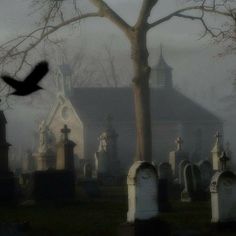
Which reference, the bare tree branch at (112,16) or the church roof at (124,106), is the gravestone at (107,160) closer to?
the bare tree branch at (112,16)

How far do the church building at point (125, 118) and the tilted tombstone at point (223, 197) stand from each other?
44902mm

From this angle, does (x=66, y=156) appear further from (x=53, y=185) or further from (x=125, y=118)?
(x=125, y=118)

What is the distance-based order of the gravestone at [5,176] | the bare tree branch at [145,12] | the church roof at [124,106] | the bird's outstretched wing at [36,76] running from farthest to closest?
the church roof at [124,106], the bare tree branch at [145,12], the gravestone at [5,176], the bird's outstretched wing at [36,76]

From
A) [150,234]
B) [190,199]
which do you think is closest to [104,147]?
[190,199]

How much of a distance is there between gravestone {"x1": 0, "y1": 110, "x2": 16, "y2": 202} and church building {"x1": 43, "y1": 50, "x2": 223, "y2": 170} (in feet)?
129

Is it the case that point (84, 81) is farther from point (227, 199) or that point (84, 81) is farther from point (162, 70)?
point (227, 199)

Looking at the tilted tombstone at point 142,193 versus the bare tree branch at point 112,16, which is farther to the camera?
the bare tree branch at point 112,16

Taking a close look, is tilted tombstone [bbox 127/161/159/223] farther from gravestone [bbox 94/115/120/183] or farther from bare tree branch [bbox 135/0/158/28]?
gravestone [bbox 94/115/120/183]

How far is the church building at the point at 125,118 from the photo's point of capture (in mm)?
58250

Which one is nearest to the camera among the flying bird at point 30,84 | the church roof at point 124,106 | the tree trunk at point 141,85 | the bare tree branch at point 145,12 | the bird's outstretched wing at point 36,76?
the flying bird at point 30,84

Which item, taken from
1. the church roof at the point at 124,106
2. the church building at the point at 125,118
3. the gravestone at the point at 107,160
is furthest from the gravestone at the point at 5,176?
the church roof at the point at 124,106

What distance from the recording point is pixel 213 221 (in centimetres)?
1142

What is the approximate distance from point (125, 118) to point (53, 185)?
43.7m

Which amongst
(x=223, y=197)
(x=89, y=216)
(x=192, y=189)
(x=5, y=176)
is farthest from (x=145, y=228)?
(x=5, y=176)
